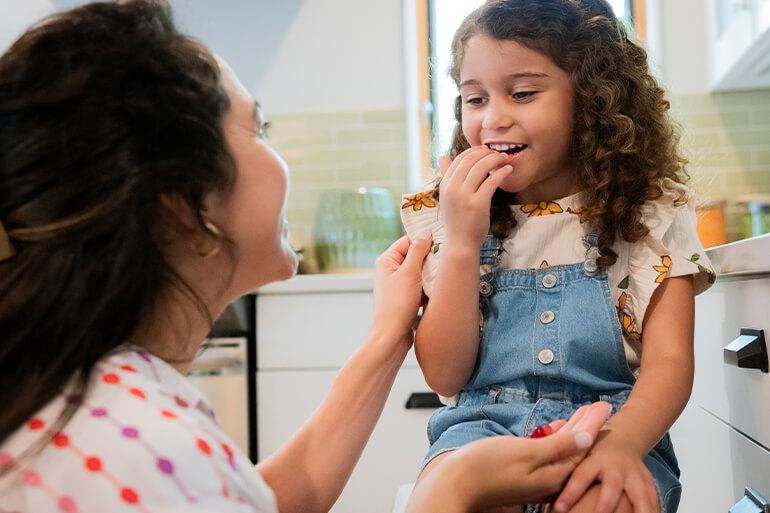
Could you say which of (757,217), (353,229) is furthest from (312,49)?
(757,217)

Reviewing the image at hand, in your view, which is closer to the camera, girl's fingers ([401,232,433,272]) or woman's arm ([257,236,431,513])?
woman's arm ([257,236,431,513])

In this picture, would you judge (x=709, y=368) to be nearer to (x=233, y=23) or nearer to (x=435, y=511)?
(x=435, y=511)

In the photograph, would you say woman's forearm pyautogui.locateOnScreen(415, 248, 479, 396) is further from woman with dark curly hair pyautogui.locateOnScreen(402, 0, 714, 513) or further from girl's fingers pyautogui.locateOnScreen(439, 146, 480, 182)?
girl's fingers pyautogui.locateOnScreen(439, 146, 480, 182)

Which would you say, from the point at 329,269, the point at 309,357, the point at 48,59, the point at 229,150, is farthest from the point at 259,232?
the point at 329,269

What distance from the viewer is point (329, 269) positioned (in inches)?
114

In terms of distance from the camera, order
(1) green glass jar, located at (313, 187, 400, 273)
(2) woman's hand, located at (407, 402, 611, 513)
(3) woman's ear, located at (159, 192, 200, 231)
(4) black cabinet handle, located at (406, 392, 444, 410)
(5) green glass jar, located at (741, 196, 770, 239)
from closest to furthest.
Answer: (3) woman's ear, located at (159, 192, 200, 231) → (2) woman's hand, located at (407, 402, 611, 513) → (4) black cabinet handle, located at (406, 392, 444, 410) → (5) green glass jar, located at (741, 196, 770, 239) → (1) green glass jar, located at (313, 187, 400, 273)

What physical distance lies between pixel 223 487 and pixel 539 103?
74 centimetres

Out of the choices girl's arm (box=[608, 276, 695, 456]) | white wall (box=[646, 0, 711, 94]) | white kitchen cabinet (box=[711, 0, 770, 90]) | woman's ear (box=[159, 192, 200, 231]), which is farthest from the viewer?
white wall (box=[646, 0, 711, 94])

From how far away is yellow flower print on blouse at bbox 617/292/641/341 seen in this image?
1.17 metres

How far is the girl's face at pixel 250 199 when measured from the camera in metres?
0.84

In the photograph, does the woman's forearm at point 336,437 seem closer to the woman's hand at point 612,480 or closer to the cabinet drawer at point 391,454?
the woman's hand at point 612,480

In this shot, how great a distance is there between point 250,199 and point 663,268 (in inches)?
22.6

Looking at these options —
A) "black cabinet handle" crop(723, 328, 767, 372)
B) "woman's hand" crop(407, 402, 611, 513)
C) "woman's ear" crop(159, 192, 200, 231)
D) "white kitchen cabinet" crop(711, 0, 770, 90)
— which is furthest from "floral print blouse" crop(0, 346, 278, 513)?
"white kitchen cabinet" crop(711, 0, 770, 90)

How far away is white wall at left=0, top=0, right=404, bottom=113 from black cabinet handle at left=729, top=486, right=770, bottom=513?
6.94 ft
